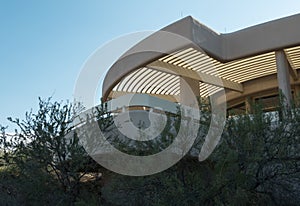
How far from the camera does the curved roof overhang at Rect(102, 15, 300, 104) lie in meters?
14.0

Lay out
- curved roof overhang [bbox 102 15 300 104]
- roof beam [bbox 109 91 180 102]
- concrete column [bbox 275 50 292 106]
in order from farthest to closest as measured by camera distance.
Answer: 1. roof beam [bbox 109 91 180 102]
2. concrete column [bbox 275 50 292 106]
3. curved roof overhang [bbox 102 15 300 104]

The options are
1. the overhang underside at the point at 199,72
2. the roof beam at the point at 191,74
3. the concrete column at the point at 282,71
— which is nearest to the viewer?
the concrete column at the point at 282,71

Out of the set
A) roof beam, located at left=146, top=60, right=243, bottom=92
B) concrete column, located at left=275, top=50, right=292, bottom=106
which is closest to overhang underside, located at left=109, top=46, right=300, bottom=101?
roof beam, located at left=146, top=60, right=243, bottom=92

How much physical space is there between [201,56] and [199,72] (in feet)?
5.91

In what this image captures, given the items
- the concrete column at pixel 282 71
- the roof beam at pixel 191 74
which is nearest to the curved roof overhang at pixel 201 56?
the roof beam at pixel 191 74

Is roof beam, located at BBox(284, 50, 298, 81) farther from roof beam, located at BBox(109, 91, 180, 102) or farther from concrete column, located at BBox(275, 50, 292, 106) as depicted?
roof beam, located at BBox(109, 91, 180, 102)

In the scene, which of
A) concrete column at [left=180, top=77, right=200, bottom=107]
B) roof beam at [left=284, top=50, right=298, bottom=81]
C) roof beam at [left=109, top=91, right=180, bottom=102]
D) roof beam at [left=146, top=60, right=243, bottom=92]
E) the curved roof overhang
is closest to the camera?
the curved roof overhang

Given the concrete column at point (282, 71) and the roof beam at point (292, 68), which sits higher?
the roof beam at point (292, 68)

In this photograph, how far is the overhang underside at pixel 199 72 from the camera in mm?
15641

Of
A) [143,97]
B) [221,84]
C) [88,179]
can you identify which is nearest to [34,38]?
[143,97]

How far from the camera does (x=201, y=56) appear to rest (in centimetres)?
1525

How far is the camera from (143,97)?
475 inches

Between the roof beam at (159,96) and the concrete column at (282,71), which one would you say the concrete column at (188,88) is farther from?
the concrete column at (282,71)

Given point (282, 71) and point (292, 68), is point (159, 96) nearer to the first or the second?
point (292, 68)
